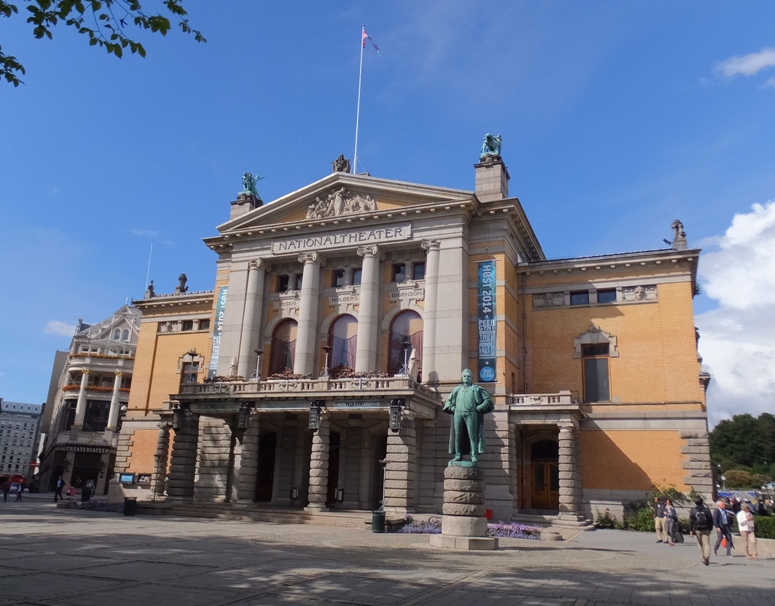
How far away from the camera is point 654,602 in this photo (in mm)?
11078

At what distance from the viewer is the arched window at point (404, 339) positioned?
37500 millimetres

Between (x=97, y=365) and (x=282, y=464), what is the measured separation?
1833 inches

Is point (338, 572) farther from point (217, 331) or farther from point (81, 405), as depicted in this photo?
point (81, 405)

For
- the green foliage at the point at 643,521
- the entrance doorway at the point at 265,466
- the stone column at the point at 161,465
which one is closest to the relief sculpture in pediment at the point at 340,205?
the entrance doorway at the point at 265,466

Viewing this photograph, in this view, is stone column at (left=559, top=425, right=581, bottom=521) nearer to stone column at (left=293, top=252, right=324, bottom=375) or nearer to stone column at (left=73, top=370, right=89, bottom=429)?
Result: stone column at (left=293, top=252, right=324, bottom=375)

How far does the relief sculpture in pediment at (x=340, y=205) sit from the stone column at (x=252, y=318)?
4.74 m

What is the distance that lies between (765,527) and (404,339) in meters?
20.0

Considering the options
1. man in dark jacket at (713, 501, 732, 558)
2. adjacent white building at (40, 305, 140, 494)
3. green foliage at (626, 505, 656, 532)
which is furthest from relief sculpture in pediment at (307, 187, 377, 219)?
adjacent white building at (40, 305, 140, 494)

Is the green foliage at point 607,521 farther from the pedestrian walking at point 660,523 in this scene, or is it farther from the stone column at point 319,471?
the stone column at point 319,471

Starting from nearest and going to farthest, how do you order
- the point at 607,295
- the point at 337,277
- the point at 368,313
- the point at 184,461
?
the point at 184,461 < the point at 368,313 < the point at 607,295 < the point at 337,277

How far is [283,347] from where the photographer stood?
4097cm

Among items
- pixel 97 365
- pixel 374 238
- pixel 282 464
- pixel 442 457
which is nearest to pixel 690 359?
pixel 442 457

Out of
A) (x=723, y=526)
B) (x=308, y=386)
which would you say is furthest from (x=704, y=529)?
(x=308, y=386)

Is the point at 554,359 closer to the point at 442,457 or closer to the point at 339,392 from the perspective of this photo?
the point at 442,457
